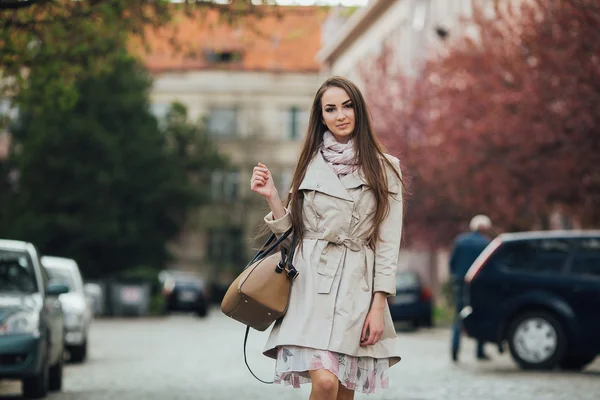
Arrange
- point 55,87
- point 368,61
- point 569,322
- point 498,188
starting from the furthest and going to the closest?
point 368,61
point 498,188
point 55,87
point 569,322

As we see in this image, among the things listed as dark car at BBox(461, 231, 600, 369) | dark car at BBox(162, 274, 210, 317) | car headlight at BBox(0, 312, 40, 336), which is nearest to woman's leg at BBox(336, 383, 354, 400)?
car headlight at BBox(0, 312, 40, 336)

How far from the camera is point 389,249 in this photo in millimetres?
6504

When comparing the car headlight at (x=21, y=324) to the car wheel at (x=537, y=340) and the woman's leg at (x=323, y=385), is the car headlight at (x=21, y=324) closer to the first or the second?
the car wheel at (x=537, y=340)

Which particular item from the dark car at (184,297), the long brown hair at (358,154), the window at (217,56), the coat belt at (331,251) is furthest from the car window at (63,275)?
the window at (217,56)

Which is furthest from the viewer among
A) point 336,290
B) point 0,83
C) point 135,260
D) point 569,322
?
point 135,260

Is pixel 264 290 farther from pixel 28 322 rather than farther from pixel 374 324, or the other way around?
pixel 28 322

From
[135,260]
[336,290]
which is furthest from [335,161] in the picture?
[135,260]

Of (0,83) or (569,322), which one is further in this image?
(0,83)

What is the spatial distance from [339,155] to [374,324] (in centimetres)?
79

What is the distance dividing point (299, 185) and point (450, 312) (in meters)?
33.7

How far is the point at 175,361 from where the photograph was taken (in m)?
21.5

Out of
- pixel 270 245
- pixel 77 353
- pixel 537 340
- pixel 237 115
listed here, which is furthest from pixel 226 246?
pixel 270 245

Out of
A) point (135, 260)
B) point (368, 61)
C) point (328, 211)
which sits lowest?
point (135, 260)

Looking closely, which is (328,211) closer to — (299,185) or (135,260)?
(299,185)
